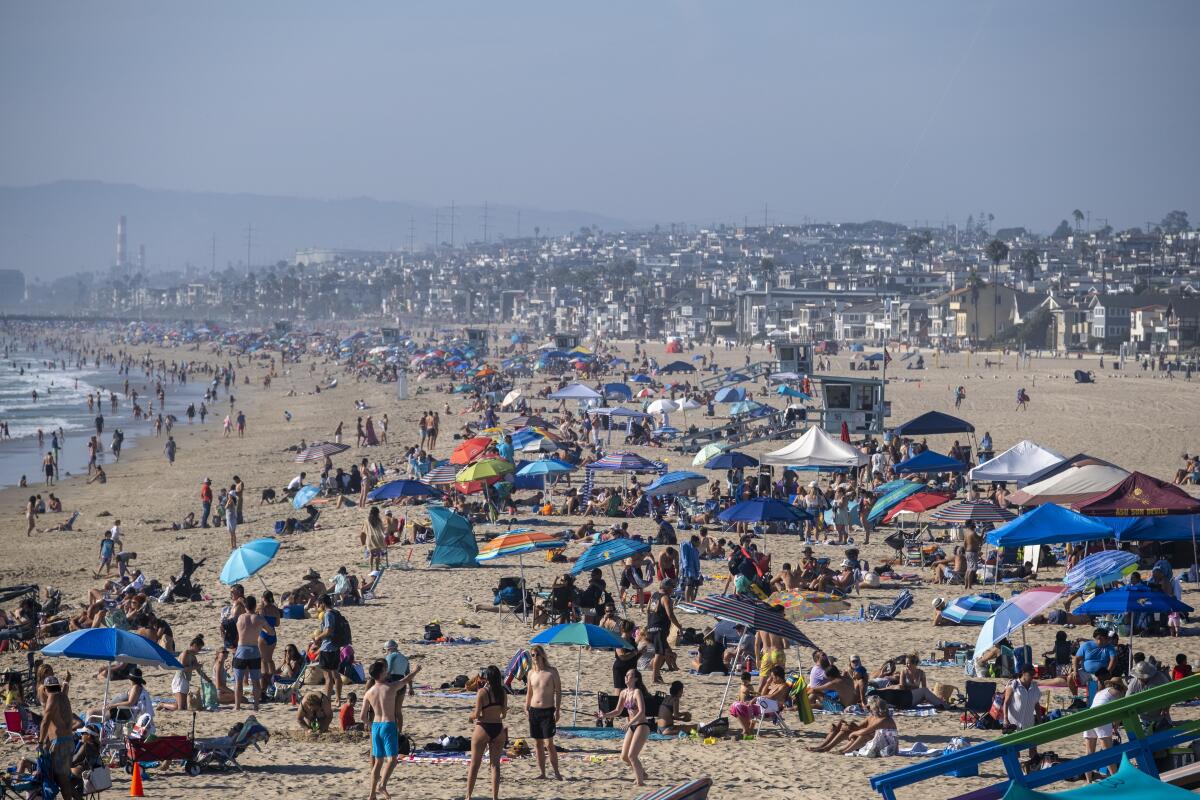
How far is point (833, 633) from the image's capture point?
571 inches

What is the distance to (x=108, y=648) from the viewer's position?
9922 mm

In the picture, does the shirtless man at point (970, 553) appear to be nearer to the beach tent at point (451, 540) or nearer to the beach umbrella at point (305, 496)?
the beach tent at point (451, 540)

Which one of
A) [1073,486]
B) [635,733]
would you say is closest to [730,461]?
[1073,486]

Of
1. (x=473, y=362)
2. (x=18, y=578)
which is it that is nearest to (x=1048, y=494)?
(x=18, y=578)

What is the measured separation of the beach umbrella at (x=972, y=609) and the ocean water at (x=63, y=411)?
1082 inches

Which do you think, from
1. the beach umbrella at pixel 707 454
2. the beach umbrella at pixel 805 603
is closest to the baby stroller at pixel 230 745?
the beach umbrella at pixel 805 603

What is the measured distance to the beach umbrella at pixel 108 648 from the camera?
9.84 meters

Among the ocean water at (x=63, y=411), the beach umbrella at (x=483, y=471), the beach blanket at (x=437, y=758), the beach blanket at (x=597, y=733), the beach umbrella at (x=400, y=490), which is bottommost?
the ocean water at (x=63, y=411)

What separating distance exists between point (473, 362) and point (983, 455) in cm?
3956

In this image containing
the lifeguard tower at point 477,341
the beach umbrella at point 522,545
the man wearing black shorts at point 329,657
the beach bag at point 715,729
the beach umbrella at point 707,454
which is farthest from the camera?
the lifeguard tower at point 477,341

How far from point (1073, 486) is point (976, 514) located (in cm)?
126

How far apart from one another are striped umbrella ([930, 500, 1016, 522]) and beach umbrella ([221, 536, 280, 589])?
8.10 m

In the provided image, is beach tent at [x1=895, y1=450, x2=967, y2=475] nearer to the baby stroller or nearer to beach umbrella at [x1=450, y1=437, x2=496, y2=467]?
beach umbrella at [x1=450, y1=437, x2=496, y2=467]

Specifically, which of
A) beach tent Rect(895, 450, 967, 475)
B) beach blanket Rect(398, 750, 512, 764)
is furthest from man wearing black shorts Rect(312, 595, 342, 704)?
beach tent Rect(895, 450, 967, 475)
